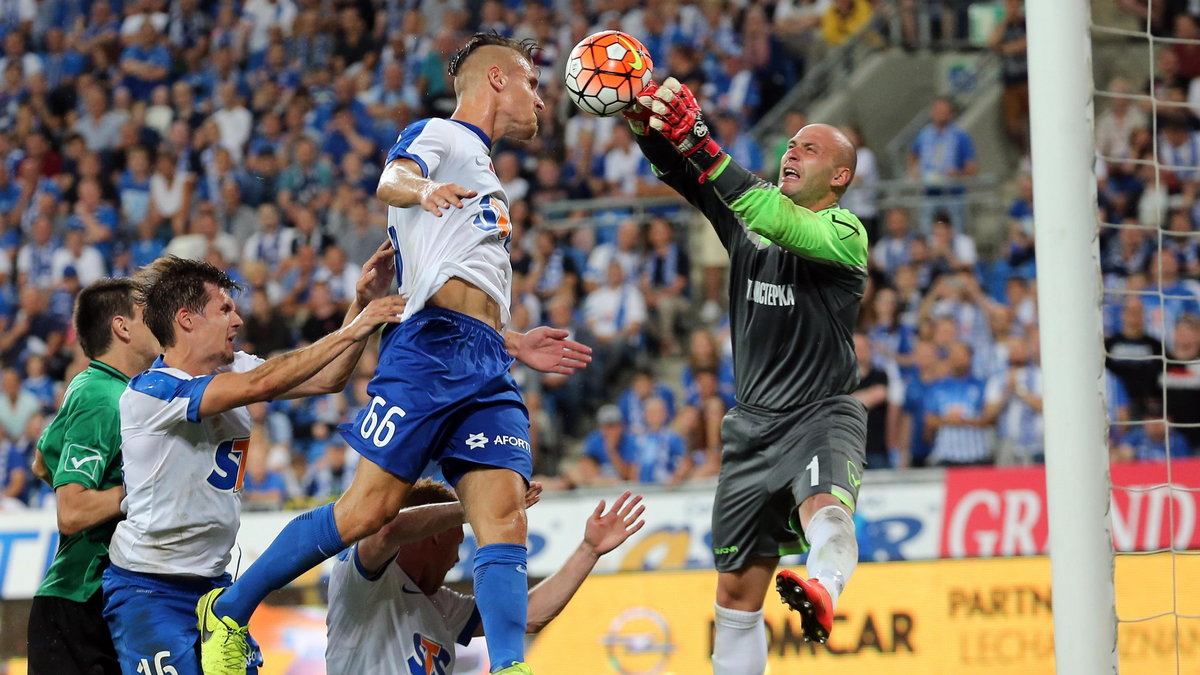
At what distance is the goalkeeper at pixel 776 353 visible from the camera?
5.09 metres

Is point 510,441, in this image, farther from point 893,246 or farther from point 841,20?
point 841,20

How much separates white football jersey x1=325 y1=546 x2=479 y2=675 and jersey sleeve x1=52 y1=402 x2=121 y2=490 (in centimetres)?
93

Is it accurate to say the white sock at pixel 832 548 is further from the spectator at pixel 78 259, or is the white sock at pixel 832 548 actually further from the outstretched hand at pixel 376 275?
the spectator at pixel 78 259

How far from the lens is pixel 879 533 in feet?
29.9

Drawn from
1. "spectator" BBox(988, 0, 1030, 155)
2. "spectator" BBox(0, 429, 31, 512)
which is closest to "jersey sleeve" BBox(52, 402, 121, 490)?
"spectator" BBox(0, 429, 31, 512)

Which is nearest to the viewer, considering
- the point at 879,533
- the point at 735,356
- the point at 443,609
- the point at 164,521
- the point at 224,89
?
the point at 164,521

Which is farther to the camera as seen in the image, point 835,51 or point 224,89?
point 224,89

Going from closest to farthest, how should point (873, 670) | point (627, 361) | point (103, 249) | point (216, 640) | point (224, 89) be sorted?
point (216, 640) → point (873, 670) → point (627, 361) → point (103, 249) → point (224, 89)

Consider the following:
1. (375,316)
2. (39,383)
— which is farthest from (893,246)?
(375,316)

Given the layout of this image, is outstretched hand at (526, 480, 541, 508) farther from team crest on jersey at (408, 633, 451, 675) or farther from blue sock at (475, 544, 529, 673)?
team crest on jersey at (408, 633, 451, 675)

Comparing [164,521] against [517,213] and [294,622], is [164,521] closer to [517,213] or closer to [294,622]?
[294,622]

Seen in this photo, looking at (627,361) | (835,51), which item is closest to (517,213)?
(627,361)

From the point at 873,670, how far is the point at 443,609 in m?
3.38

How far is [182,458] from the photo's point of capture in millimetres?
4785
